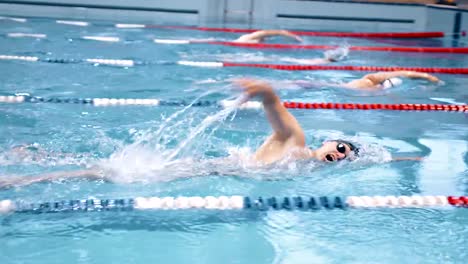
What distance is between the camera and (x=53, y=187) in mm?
2924

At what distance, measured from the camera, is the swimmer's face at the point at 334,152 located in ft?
10.8

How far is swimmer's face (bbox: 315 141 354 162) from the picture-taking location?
3.29 metres

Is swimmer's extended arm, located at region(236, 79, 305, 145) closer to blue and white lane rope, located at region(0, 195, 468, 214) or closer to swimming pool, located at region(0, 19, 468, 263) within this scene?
swimming pool, located at region(0, 19, 468, 263)

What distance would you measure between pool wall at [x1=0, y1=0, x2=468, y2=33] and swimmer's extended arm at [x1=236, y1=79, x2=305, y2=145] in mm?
8265

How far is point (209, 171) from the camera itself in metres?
3.24

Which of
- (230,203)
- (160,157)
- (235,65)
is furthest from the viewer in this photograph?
(235,65)

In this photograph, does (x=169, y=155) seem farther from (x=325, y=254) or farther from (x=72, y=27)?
(x=72, y=27)

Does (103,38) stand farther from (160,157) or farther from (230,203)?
(230,203)

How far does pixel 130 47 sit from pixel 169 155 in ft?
14.5

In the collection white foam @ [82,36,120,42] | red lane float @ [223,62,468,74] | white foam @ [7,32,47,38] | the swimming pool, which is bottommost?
the swimming pool

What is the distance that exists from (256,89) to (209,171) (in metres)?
0.56

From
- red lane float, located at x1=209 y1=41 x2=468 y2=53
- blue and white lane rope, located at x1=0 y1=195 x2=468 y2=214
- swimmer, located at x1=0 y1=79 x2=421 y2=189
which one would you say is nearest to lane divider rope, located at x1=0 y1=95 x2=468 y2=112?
swimmer, located at x1=0 y1=79 x2=421 y2=189

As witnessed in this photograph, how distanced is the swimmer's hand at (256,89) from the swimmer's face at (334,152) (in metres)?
0.46

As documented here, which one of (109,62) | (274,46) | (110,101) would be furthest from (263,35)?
(110,101)
